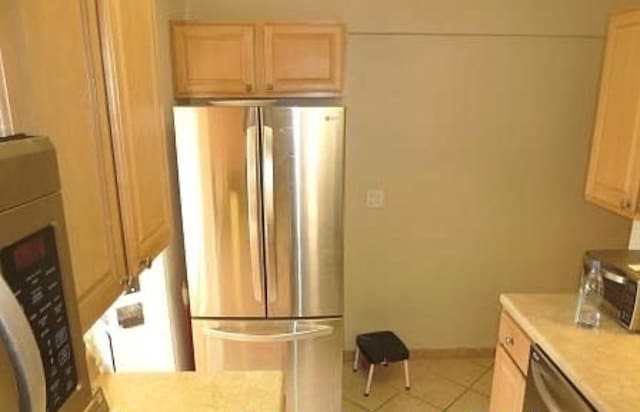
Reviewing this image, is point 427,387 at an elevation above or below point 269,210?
below

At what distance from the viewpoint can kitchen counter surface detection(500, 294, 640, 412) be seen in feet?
4.59

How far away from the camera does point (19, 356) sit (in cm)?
50

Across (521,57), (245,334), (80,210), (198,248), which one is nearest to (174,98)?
(198,248)

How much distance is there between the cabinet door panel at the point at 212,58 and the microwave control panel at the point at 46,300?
6.16ft

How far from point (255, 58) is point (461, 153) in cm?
151

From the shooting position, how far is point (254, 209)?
2270 millimetres

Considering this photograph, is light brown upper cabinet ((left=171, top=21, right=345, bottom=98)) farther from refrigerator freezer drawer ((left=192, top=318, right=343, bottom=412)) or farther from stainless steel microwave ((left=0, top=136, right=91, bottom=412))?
stainless steel microwave ((left=0, top=136, right=91, bottom=412))

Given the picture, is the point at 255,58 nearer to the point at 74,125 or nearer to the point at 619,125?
the point at 74,125

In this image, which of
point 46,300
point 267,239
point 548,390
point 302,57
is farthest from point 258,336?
point 46,300

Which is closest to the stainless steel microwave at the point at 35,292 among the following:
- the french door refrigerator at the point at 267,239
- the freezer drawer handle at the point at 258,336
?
the french door refrigerator at the point at 267,239

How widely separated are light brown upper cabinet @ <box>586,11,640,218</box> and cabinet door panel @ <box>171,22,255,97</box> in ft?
5.60

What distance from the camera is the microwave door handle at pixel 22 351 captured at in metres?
0.48

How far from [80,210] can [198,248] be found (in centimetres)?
147

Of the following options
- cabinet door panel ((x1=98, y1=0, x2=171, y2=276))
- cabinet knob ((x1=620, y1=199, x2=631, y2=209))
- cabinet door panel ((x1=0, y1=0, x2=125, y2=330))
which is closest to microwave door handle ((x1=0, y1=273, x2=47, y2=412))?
cabinet door panel ((x1=0, y1=0, x2=125, y2=330))
